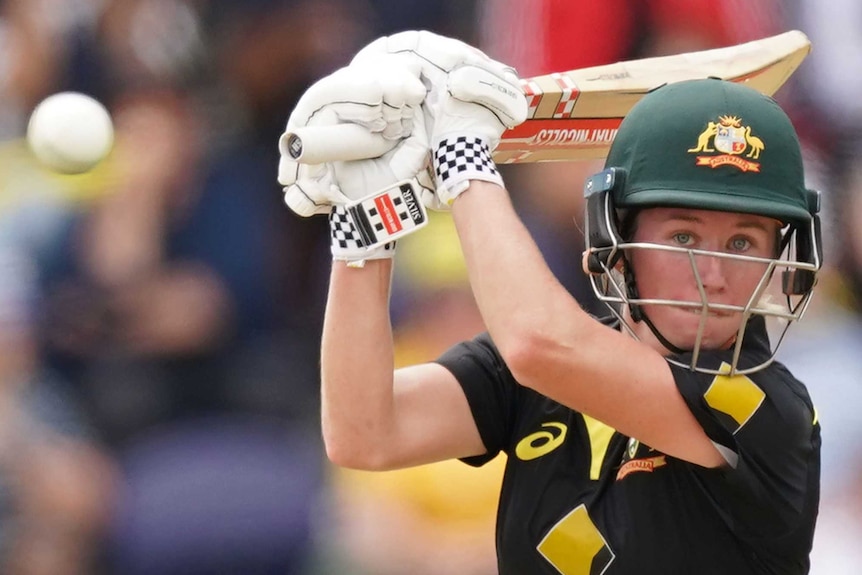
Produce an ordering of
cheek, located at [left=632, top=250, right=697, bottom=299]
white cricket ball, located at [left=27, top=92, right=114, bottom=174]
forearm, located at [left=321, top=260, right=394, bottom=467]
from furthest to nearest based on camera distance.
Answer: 1. white cricket ball, located at [left=27, top=92, right=114, bottom=174]
2. forearm, located at [left=321, top=260, right=394, bottom=467]
3. cheek, located at [left=632, top=250, right=697, bottom=299]

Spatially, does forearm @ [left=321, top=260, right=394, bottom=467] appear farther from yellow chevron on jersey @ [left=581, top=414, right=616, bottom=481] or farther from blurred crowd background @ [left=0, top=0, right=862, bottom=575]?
blurred crowd background @ [left=0, top=0, right=862, bottom=575]

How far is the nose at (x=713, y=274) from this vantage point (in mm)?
1681

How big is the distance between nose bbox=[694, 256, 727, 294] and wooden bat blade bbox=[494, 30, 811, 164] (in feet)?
1.79

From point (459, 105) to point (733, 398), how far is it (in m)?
0.60

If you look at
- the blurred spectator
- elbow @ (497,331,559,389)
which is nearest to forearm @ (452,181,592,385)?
elbow @ (497,331,559,389)

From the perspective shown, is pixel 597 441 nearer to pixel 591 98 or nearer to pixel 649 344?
pixel 649 344

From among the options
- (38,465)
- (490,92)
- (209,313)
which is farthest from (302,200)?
(38,465)

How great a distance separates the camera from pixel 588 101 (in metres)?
2.18

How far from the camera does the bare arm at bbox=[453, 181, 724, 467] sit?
1617 millimetres

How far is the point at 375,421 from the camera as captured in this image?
1.92 m

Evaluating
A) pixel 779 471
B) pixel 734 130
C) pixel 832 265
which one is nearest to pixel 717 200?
pixel 734 130

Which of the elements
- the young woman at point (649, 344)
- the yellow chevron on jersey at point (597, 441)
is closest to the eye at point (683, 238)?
the young woman at point (649, 344)

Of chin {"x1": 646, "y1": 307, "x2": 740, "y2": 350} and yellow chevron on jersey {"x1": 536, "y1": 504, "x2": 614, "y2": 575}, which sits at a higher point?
chin {"x1": 646, "y1": 307, "x2": 740, "y2": 350}

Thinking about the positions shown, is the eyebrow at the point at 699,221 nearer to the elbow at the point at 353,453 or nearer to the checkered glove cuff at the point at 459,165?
the checkered glove cuff at the point at 459,165
